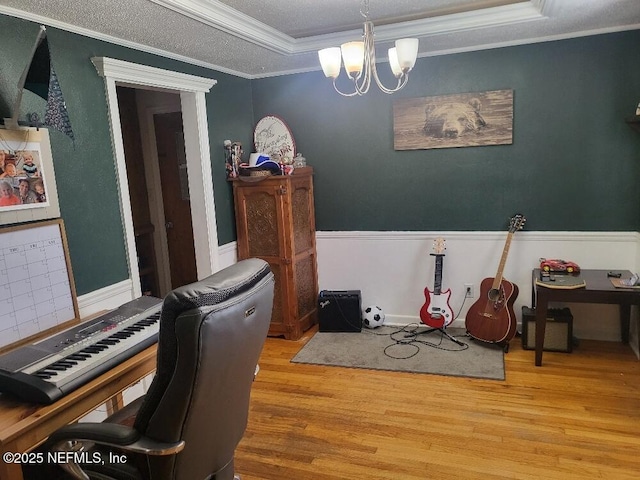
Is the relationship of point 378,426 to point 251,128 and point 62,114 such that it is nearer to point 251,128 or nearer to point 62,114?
point 62,114

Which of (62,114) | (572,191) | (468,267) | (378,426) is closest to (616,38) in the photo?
(572,191)

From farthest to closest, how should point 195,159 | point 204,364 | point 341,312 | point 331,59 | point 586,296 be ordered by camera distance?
point 341,312 < point 195,159 < point 586,296 < point 331,59 < point 204,364

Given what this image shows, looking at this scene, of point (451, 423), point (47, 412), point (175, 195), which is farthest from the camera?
point (175, 195)

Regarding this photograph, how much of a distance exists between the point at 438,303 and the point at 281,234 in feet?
4.54

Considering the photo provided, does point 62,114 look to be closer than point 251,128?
Yes

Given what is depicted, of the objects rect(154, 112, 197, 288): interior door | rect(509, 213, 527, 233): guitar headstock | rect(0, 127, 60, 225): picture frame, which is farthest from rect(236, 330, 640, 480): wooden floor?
rect(154, 112, 197, 288): interior door

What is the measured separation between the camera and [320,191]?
426 centimetres

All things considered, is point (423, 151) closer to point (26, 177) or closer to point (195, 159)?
point (195, 159)

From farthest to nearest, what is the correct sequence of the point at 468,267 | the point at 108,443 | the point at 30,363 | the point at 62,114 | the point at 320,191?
the point at 320,191 → the point at 468,267 → the point at 62,114 → the point at 30,363 → the point at 108,443

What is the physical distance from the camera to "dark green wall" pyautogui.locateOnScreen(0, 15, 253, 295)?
7.47 ft

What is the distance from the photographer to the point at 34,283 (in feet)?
7.29

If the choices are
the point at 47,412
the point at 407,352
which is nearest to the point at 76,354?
the point at 47,412

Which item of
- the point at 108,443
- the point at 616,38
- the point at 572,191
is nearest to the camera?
the point at 108,443

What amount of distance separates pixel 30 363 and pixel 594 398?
9.58ft
